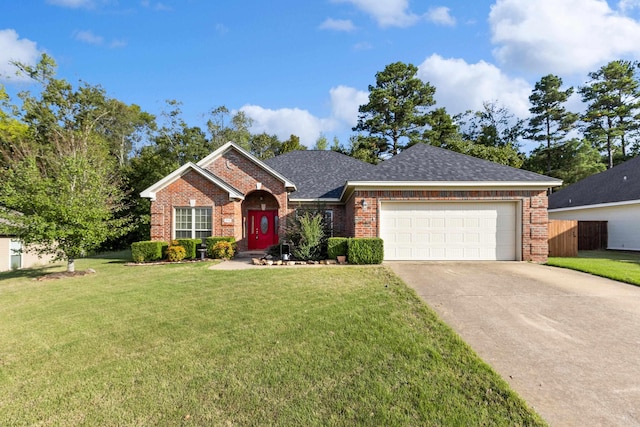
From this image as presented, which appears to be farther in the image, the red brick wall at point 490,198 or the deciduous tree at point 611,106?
the deciduous tree at point 611,106

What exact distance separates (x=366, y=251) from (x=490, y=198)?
17.2 feet

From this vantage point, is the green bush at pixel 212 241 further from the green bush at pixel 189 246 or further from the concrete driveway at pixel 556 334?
the concrete driveway at pixel 556 334

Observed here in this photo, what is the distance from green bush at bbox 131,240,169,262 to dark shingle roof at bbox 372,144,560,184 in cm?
969

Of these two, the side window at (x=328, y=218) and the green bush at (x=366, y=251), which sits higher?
the side window at (x=328, y=218)

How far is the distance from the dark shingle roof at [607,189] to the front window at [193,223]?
21.9 meters

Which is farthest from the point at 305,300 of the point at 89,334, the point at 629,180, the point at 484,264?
the point at 629,180

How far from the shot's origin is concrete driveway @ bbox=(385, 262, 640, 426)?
2.81 metres

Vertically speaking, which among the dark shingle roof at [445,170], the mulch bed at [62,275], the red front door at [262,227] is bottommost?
the mulch bed at [62,275]

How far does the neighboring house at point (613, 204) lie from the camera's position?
15680mm

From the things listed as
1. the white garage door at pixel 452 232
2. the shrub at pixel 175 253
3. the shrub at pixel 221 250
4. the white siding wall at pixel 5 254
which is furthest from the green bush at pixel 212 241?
the white siding wall at pixel 5 254

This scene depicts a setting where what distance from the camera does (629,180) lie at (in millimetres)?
17156

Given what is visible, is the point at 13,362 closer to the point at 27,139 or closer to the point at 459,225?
the point at 459,225

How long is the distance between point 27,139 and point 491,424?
3347cm

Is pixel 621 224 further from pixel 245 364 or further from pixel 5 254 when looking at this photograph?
pixel 5 254
